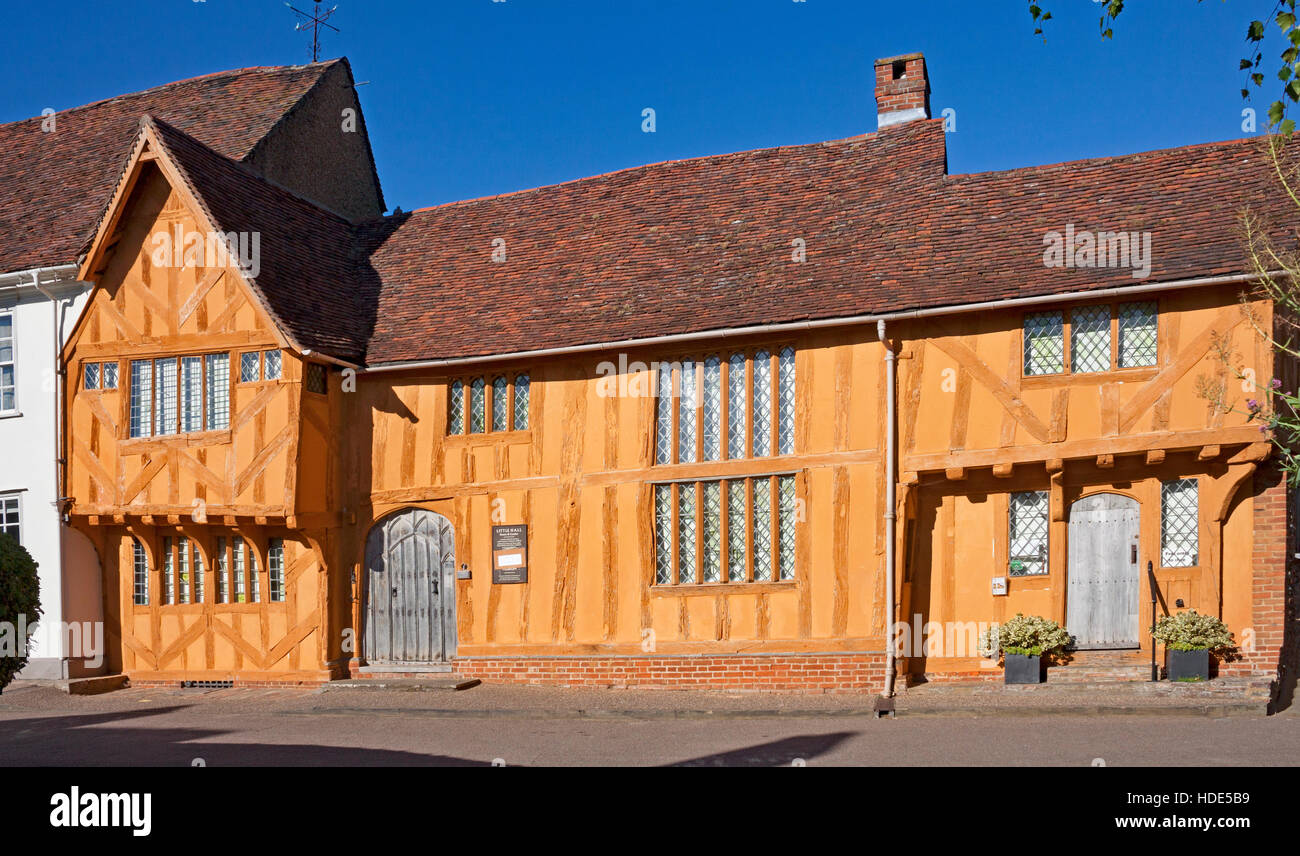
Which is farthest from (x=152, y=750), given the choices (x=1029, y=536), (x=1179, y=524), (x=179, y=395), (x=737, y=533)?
(x=1179, y=524)

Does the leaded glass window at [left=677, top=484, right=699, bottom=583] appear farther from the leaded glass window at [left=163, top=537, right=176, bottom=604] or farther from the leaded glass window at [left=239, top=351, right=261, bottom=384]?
the leaded glass window at [left=163, top=537, right=176, bottom=604]

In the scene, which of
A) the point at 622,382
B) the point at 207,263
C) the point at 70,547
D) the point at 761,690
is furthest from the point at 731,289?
the point at 70,547

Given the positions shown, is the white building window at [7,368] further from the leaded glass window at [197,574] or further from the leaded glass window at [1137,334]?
the leaded glass window at [1137,334]

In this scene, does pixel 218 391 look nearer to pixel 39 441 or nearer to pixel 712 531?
pixel 39 441

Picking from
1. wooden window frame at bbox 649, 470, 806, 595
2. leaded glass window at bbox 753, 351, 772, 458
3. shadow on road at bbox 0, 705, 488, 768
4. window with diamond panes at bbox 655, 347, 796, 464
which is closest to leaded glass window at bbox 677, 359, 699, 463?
window with diamond panes at bbox 655, 347, 796, 464

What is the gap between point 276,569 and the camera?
20.0 meters

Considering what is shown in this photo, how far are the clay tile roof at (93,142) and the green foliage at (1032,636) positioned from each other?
14.6m

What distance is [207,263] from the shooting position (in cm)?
1966

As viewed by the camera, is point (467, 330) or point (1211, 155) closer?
point (1211, 155)

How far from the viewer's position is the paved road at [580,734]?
1215 cm

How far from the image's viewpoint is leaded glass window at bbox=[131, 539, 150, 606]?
67.6 feet

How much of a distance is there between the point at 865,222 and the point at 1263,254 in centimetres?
526

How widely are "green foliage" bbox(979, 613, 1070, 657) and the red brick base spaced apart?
1.56 meters

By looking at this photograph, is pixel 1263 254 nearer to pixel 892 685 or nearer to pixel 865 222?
pixel 865 222
